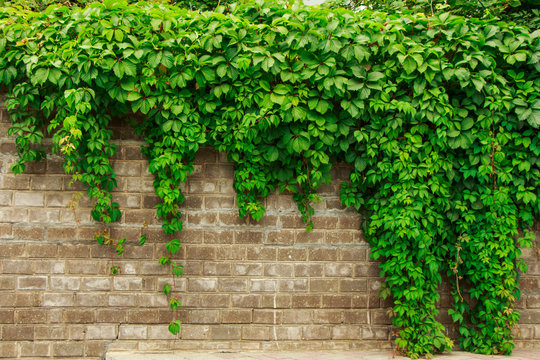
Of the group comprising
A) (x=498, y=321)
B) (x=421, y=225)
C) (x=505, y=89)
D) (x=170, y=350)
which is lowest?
(x=170, y=350)

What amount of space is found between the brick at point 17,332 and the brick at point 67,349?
24cm

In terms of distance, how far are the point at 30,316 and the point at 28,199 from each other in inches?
41.8

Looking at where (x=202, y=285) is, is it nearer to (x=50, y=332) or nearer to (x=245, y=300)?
(x=245, y=300)

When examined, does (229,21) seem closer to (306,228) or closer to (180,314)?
(306,228)

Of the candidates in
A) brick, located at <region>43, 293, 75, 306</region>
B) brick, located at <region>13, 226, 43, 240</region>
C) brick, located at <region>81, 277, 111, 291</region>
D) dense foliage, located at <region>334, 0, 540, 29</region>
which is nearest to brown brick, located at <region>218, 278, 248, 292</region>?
brick, located at <region>81, 277, 111, 291</region>

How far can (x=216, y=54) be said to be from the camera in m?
Answer: 3.72

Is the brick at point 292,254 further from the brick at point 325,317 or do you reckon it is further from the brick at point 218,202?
the brick at point 218,202

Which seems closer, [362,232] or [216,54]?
[216,54]

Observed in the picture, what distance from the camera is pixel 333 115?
3881 millimetres

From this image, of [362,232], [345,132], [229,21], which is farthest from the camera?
[362,232]

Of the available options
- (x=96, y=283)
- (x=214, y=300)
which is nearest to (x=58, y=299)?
(x=96, y=283)

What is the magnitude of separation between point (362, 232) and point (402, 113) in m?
1.19

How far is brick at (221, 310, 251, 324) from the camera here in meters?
4.00

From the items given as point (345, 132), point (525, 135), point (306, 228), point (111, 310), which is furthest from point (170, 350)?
point (525, 135)
